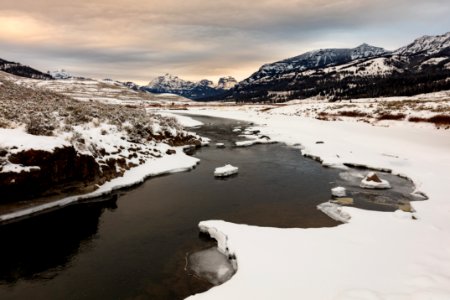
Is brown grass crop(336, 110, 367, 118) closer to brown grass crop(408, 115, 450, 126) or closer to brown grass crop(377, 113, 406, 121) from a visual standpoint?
brown grass crop(377, 113, 406, 121)

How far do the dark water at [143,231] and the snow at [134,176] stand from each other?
89 centimetres

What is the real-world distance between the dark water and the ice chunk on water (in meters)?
0.40

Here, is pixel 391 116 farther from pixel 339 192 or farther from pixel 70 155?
pixel 70 155

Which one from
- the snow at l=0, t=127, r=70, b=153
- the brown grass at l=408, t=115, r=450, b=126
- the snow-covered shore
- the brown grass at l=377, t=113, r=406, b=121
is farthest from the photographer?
the brown grass at l=377, t=113, r=406, b=121

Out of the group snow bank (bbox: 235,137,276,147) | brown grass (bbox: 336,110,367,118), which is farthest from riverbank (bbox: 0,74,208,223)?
brown grass (bbox: 336,110,367,118)

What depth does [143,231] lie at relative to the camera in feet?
58.9

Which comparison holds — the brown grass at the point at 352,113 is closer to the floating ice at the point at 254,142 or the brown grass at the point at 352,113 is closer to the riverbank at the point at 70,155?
the floating ice at the point at 254,142

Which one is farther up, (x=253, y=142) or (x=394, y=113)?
(x=394, y=113)

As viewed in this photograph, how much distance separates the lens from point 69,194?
22875 mm

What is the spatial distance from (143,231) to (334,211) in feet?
35.3

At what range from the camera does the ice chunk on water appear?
1360 cm

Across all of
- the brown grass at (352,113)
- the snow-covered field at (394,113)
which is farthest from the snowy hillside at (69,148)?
the brown grass at (352,113)

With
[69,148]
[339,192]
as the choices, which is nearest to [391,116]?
[339,192]

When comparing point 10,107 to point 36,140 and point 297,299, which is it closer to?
point 36,140
